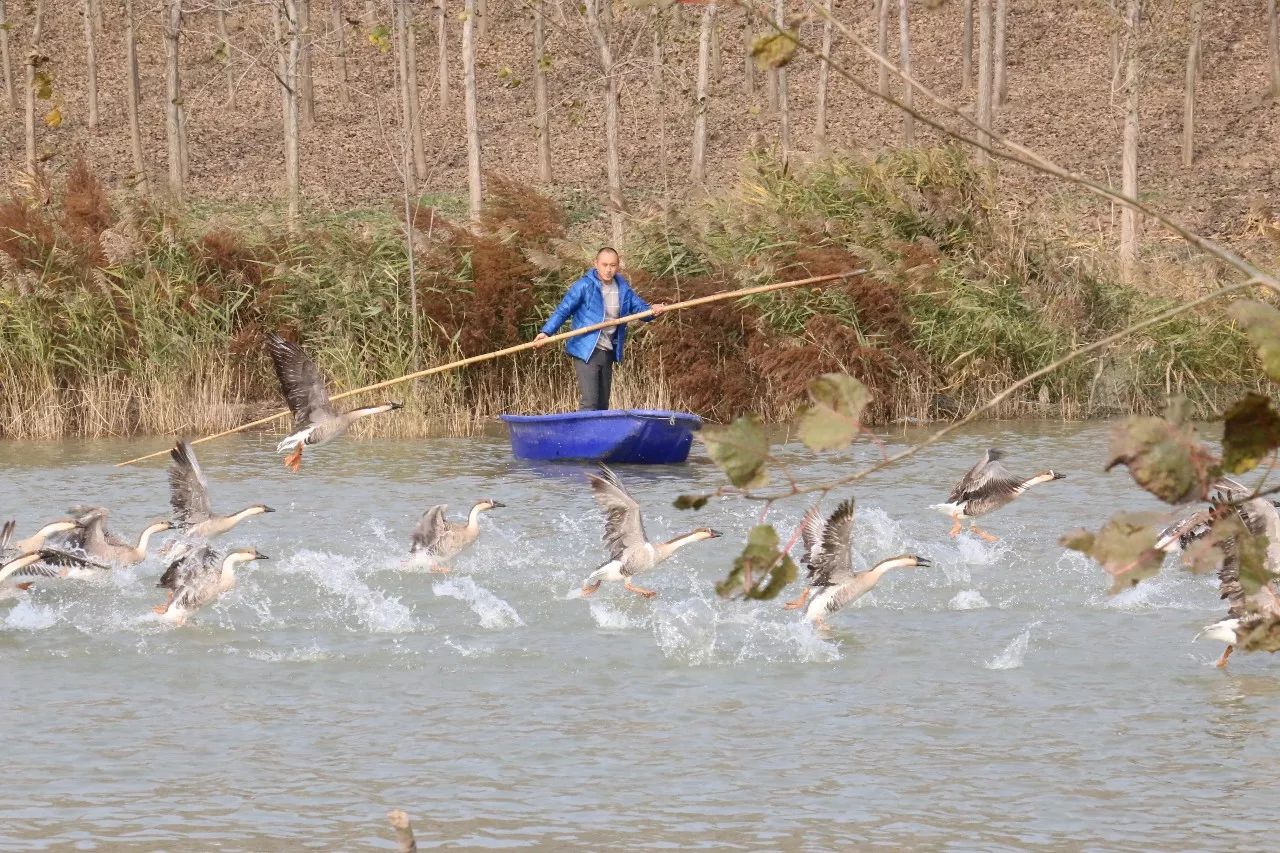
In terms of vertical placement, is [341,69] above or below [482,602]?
above

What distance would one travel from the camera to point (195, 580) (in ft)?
36.5

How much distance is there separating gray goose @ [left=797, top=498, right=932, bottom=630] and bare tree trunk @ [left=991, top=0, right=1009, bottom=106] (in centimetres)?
3507

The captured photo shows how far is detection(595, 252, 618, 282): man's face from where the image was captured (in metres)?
17.9

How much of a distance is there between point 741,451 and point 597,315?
15.6m

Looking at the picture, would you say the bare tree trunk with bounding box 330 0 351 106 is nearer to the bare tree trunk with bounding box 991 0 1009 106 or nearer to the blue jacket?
the bare tree trunk with bounding box 991 0 1009 106

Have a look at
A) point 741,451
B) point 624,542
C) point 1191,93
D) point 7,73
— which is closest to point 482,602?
point 624,542

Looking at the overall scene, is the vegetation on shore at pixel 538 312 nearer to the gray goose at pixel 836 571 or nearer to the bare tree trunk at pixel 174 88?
the bare tree trunk at pixel 174 88

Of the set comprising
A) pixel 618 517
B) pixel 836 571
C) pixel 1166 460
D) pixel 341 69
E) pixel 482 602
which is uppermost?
pixel 341 69

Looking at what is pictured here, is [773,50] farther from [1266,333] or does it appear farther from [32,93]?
[32,93]

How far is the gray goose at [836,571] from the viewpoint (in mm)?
10500

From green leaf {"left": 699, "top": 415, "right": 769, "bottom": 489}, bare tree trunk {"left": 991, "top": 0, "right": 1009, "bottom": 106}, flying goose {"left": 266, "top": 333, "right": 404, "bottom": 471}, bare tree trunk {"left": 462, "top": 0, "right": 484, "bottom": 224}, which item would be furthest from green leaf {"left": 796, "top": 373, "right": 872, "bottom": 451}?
bare tree trunk {"left": 991, "top": 0, "right": 1009, "bottom": 106}

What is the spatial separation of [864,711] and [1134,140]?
19.4 metres

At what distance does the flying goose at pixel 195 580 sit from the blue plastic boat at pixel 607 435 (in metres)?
6.84

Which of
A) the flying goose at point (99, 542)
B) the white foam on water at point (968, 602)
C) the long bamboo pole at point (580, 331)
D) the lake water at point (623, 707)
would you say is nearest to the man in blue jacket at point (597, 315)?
the long bamboo pole at point (580, 331)
